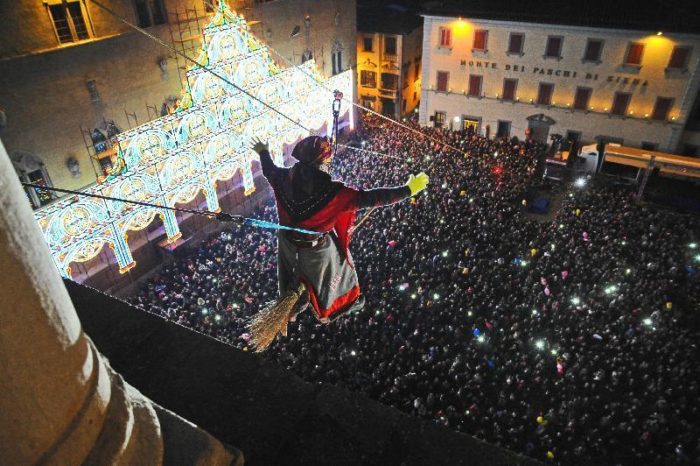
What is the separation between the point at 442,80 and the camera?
33.5m

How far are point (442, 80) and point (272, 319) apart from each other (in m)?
30.5

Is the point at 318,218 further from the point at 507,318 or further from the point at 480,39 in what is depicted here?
the point at 480,39

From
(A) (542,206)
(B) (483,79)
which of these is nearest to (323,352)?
(A) (542,206)

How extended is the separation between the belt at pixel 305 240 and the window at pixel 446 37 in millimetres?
29522

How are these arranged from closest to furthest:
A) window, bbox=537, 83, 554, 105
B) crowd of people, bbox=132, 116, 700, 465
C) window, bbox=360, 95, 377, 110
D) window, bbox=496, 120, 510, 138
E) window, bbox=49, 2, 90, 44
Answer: crowd of people, bbox=132, 116, 700, 465, window, bbox=49, 2, 90, 44, window, bbox=537, 83, 554, 105, window, bbox=496, 120, 510, 138, window, bbox=360, 95, 377, 110

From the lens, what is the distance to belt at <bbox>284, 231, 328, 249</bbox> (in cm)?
621

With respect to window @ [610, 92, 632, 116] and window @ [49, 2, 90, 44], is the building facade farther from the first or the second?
window @ [49, 2, 90, 44]

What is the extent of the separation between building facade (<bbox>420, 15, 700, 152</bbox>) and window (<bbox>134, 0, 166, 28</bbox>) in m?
17.9

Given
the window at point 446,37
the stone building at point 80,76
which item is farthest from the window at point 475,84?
the stone building at point 80,76

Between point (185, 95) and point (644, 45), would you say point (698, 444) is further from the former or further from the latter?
point (644, 45)

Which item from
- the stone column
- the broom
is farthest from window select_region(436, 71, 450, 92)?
the stone column

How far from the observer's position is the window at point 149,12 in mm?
20172

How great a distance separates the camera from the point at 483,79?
32.1m

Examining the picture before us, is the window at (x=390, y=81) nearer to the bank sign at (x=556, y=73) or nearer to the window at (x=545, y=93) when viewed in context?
the bank sign at (x=556, y=73)
